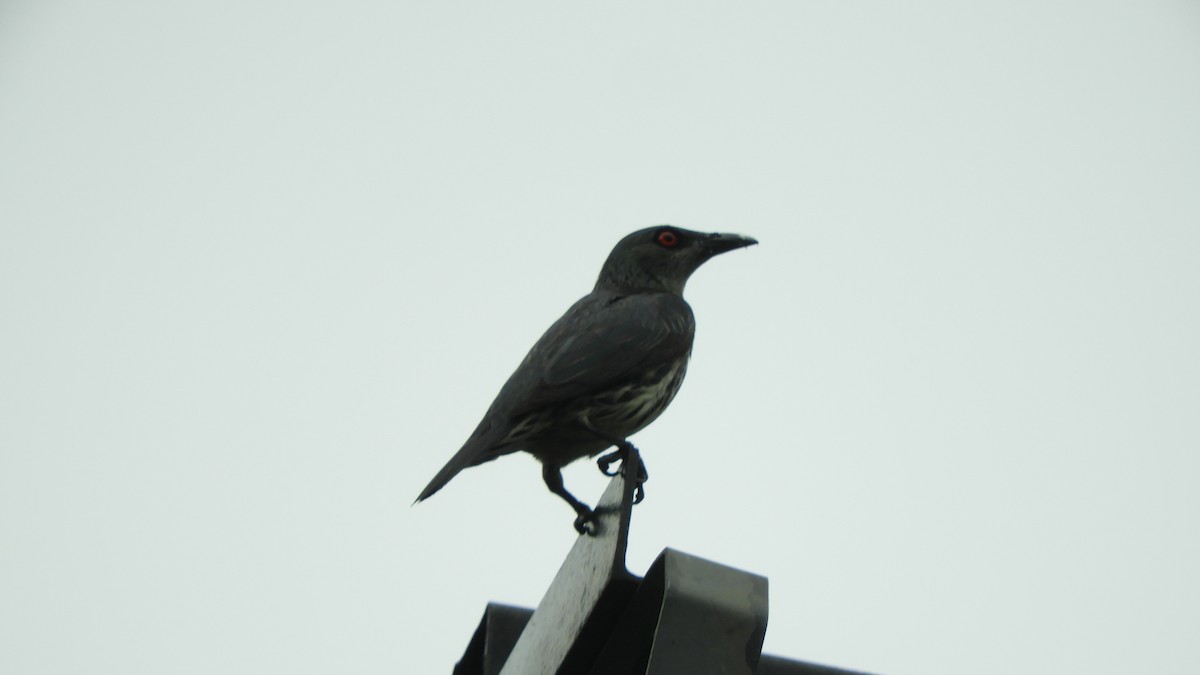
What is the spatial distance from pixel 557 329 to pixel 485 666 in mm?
1521

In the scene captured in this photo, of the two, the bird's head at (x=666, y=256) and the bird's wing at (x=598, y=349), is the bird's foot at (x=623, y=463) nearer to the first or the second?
the bird's wing at (x=598, y=349)

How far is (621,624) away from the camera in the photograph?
8.36 feet

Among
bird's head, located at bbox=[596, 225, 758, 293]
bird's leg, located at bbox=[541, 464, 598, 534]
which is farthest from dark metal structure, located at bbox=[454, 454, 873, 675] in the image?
bird's head, located at bbox=[596, 225, 758, 293]

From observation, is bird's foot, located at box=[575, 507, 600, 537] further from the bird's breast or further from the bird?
the bird's breast

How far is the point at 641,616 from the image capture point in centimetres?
246

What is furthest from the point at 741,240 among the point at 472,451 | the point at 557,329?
the point at 472,451

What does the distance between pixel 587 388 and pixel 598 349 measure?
0.24m

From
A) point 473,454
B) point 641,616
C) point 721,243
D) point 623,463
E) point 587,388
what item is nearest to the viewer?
point 641,616

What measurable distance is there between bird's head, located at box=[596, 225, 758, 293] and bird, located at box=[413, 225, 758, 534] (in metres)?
0.64

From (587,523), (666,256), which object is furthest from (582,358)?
(666,256)

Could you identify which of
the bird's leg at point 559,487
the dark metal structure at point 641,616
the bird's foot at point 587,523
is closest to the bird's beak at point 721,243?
the bird's leg at point 559,487

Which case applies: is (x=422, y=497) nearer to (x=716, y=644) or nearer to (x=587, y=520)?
(x=587, y=520)

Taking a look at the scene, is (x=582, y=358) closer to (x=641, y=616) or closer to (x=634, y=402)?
(x=634, y=402)

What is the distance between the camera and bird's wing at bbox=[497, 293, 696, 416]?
14.3 ft
